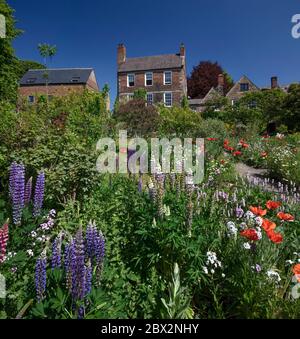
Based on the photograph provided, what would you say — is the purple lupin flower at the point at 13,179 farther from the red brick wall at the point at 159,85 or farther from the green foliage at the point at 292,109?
the red brick wall at the point at 159,85

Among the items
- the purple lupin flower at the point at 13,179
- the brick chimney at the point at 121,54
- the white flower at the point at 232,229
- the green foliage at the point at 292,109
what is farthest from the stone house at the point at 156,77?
the white flower at the point at 232,229

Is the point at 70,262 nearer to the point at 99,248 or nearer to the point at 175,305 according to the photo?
the point at 99,248

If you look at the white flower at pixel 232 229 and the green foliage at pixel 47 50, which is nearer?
the white flower at pixel 232 229

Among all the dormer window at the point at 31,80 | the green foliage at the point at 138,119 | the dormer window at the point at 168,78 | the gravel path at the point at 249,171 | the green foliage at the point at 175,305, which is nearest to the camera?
the green foliage at the point at 175,305

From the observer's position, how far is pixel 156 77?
36.0 metres

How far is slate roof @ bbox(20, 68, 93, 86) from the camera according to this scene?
126ft

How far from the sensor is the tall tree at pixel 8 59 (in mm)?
17531

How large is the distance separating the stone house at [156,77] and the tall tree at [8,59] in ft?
49.7

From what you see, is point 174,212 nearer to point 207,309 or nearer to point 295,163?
point 207,309

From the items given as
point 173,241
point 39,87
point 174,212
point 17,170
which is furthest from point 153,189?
point 39,87

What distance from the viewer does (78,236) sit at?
1745 mm

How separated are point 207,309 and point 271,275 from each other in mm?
741

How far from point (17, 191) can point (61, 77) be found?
4053 centimetres

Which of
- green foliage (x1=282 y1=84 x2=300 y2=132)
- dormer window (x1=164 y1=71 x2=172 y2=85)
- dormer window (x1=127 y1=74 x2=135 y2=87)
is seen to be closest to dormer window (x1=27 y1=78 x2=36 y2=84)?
dormer window (x1=127 y1=74 x2=135 y2=87)
